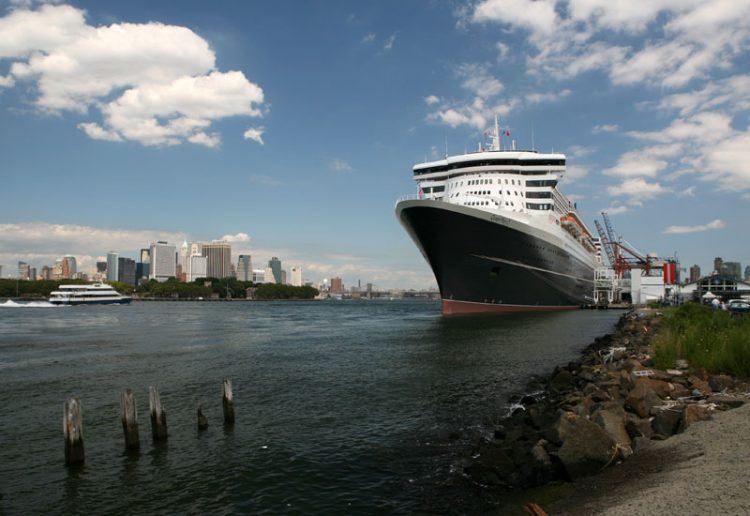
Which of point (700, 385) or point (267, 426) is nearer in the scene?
point (700, 385)

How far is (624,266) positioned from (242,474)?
131082mm

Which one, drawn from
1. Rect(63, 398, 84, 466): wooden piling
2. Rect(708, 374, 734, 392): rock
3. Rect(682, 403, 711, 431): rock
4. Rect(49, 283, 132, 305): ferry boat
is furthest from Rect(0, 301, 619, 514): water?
Rect(49, 283, 132, 305): ferry boat

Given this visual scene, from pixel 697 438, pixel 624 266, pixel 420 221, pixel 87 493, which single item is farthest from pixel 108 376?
pixel 624 266

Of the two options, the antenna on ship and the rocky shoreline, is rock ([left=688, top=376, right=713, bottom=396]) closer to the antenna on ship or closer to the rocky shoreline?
the rocky shoreline

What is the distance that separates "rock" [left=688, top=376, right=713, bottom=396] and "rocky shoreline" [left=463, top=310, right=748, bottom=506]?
0.02 meters

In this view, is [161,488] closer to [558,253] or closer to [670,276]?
[558,253]

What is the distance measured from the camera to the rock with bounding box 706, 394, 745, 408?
9.51 meters

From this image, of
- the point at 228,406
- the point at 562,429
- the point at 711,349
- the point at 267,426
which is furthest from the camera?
the point at 711,349

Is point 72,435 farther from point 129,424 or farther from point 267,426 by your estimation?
point 267,426

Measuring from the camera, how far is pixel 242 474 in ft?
34.3

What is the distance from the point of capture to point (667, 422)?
9.03m

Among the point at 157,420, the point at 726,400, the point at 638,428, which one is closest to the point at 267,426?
the point at 157,420

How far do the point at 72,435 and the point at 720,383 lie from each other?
14.7m

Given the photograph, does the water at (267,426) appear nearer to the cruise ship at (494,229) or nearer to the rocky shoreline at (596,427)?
the rocky shoreline at (596,427)
